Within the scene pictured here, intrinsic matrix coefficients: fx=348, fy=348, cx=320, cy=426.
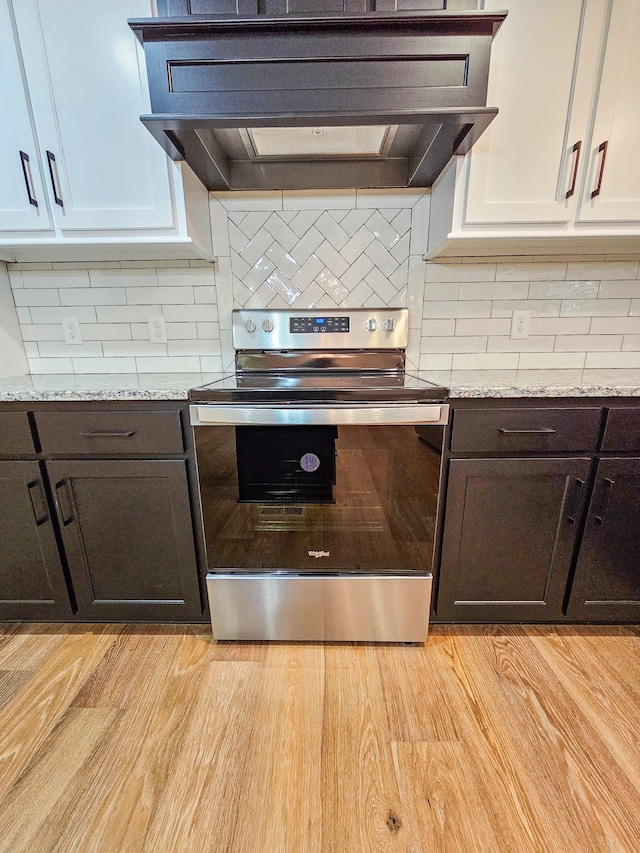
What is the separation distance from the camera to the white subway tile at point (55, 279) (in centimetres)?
156

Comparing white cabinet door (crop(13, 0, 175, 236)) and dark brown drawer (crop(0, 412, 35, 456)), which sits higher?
white cabinet door (crop(13, 0, 175, 236))

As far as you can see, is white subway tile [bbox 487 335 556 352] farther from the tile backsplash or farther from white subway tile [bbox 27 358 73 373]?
white subway tile [bbox 27 358 73 373]

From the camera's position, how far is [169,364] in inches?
64.5

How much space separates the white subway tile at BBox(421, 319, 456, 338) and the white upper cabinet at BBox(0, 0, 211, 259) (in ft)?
3.34

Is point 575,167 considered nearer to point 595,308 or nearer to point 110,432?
point 595,308

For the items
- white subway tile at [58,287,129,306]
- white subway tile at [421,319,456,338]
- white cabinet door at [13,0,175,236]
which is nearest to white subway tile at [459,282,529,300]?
white subway tile at [421,319,456,338]

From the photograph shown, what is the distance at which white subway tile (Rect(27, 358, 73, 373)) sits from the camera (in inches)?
64.4

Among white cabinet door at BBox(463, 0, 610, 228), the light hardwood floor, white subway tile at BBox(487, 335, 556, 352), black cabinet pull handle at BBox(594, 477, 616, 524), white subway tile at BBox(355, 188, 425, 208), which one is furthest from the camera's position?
white subway tile at BBox(487, 335, 556, 352)

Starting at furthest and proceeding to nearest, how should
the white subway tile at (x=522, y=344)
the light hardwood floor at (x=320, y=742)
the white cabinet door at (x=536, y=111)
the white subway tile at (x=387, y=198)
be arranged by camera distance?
the white subway tile at (x=522, y=344)
the white subway tile at (x=387, y=198)
the white cabinet door at (x=536, y=111)
the light hardwood floor at (x=320, y=742)

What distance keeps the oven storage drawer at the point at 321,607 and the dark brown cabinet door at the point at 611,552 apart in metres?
0.56

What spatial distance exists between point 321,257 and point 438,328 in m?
0.61

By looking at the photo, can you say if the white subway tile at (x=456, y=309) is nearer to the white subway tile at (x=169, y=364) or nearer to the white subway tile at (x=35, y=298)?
the white subway tile at (x=169, y=364)

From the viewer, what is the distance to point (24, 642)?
4.25ft

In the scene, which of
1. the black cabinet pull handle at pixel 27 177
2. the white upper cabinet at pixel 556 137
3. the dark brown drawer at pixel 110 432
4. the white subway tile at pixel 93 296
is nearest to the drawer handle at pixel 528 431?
the white upper cabinet at pixel 556 137
